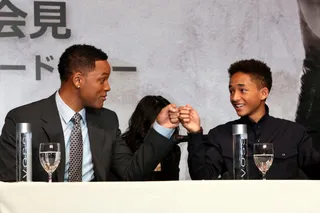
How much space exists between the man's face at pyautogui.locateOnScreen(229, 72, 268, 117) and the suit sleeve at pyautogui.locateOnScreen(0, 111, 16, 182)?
1.01 meters

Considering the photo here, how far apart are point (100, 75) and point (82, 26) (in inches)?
37.6

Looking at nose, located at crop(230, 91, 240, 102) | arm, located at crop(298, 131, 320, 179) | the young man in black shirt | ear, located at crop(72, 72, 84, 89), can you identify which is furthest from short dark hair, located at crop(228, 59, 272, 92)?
ear, located at crop(72, 72, 84, 89)

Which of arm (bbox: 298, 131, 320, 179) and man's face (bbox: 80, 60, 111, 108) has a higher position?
man's face (bbox: 80, 60, 111, 108)

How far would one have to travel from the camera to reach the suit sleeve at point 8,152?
274 centimetres

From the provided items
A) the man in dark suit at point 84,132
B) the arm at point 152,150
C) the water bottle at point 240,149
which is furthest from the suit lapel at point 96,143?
the water bottle at point 240,149

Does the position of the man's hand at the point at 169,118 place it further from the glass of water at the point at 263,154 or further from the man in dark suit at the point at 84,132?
the glass of water at the point at 263,154

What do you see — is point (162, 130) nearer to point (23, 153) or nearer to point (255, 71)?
point (23, 153)

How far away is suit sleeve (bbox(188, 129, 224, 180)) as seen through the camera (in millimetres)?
2988

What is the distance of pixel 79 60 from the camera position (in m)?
3.10

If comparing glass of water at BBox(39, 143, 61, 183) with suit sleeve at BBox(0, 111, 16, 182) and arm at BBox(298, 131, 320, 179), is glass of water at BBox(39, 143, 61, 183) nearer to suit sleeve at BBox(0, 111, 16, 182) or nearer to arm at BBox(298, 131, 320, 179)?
suit sleeve at BBox(0, 111, 16, 182)
